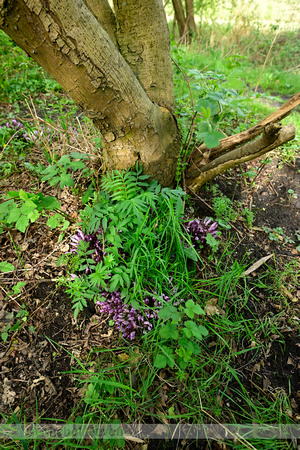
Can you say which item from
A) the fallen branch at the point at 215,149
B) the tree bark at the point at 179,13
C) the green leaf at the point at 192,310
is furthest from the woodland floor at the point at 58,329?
the tree bark at the point at 179,13

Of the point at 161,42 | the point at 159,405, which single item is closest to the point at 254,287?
the point at 159,405

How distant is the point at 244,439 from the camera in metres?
1.39

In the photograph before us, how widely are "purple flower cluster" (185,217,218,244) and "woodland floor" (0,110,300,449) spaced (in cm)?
23

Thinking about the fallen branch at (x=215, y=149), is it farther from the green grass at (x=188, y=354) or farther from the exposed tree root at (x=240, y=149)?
the green grass at (x=188, y=354)

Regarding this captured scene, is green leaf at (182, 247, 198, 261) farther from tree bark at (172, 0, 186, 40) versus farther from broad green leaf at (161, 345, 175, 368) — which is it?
tree bark at (172, 0, 186, 40)

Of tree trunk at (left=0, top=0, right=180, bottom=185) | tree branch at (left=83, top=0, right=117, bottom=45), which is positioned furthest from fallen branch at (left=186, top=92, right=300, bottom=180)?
tree branch at (left=83, top=0, right=117, bottom=45)

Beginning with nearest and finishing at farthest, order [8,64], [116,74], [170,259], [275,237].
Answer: [116,74] < [170,259] < [275,237] < [8,64]

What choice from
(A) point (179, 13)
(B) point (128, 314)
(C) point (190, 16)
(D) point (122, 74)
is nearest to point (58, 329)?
(B) point (128, 314)

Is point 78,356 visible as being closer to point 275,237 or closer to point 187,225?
point 187,225

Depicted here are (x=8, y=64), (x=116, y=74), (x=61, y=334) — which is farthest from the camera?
(x=8, y=64)

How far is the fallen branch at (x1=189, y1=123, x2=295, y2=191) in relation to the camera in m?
1.83

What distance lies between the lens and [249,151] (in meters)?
2.07

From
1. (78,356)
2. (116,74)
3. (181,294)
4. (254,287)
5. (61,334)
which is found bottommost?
(254,287)

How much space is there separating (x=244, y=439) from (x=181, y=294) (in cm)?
92
